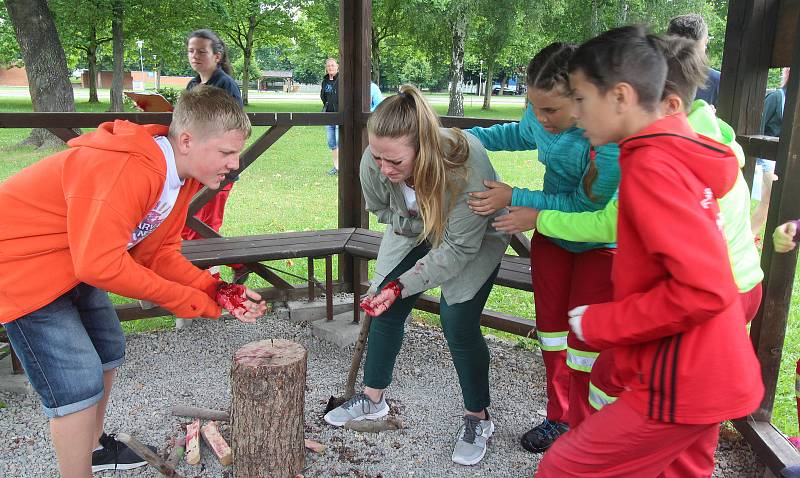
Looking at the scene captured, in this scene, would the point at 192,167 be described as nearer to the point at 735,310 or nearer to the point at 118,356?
the point at 118,356

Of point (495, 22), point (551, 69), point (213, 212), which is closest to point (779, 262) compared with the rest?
point (551, 69)

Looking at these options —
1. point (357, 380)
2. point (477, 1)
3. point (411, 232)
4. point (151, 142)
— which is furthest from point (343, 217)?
point (477, 1)

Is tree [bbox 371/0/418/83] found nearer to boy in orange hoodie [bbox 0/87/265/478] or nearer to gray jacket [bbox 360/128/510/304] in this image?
gray jacket [bbox 360/128/510/304]

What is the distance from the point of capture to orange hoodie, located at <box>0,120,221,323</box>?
1.85m

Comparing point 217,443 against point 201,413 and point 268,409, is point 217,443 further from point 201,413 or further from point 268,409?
point 268,409

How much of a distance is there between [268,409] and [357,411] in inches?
26.2

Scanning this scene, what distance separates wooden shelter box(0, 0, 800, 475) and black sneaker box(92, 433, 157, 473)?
1202mm

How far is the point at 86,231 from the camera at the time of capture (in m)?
1.84

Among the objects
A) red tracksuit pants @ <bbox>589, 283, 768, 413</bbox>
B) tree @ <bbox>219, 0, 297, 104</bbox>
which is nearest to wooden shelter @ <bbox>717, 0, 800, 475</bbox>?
red tracksuit pants @ <bbox>589, 283, 768, 413</bbox>

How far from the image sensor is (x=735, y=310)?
5.08 feet

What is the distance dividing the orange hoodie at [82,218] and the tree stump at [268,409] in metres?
0.48

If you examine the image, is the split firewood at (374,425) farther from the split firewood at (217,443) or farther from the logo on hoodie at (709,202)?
A: the logo on hoodie at (709,202)

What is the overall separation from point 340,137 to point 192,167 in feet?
7.82

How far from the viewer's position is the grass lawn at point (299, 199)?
13.3 ft
